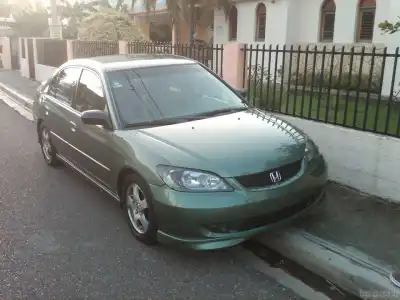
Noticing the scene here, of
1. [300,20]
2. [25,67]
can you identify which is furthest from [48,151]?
[25,67]

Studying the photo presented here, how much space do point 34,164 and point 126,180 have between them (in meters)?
3.13

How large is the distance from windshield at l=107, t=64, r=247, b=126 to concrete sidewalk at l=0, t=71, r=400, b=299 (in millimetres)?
1536

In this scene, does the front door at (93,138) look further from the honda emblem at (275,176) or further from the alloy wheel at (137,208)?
the honda emblem at (275,176)

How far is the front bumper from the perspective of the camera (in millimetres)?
3447

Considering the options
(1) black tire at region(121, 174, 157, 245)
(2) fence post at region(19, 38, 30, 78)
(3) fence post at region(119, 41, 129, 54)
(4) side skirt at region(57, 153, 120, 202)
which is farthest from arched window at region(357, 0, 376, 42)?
(2) fence post at region(19, 38, 30, 78)

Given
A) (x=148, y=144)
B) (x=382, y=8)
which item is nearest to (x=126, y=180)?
(x=148, y=144)

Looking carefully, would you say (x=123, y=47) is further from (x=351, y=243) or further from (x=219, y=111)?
(x=351, y=243)

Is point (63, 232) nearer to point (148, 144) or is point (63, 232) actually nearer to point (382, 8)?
point (148, 144)

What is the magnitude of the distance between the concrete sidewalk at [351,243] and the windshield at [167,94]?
60.5 inches

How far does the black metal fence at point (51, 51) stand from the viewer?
16.7 metres

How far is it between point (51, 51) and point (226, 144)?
14851mm

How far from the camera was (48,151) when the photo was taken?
647 cm

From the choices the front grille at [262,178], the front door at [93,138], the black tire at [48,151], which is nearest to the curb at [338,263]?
the front grille at [262,178]

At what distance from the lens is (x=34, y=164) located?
21.9 ft
